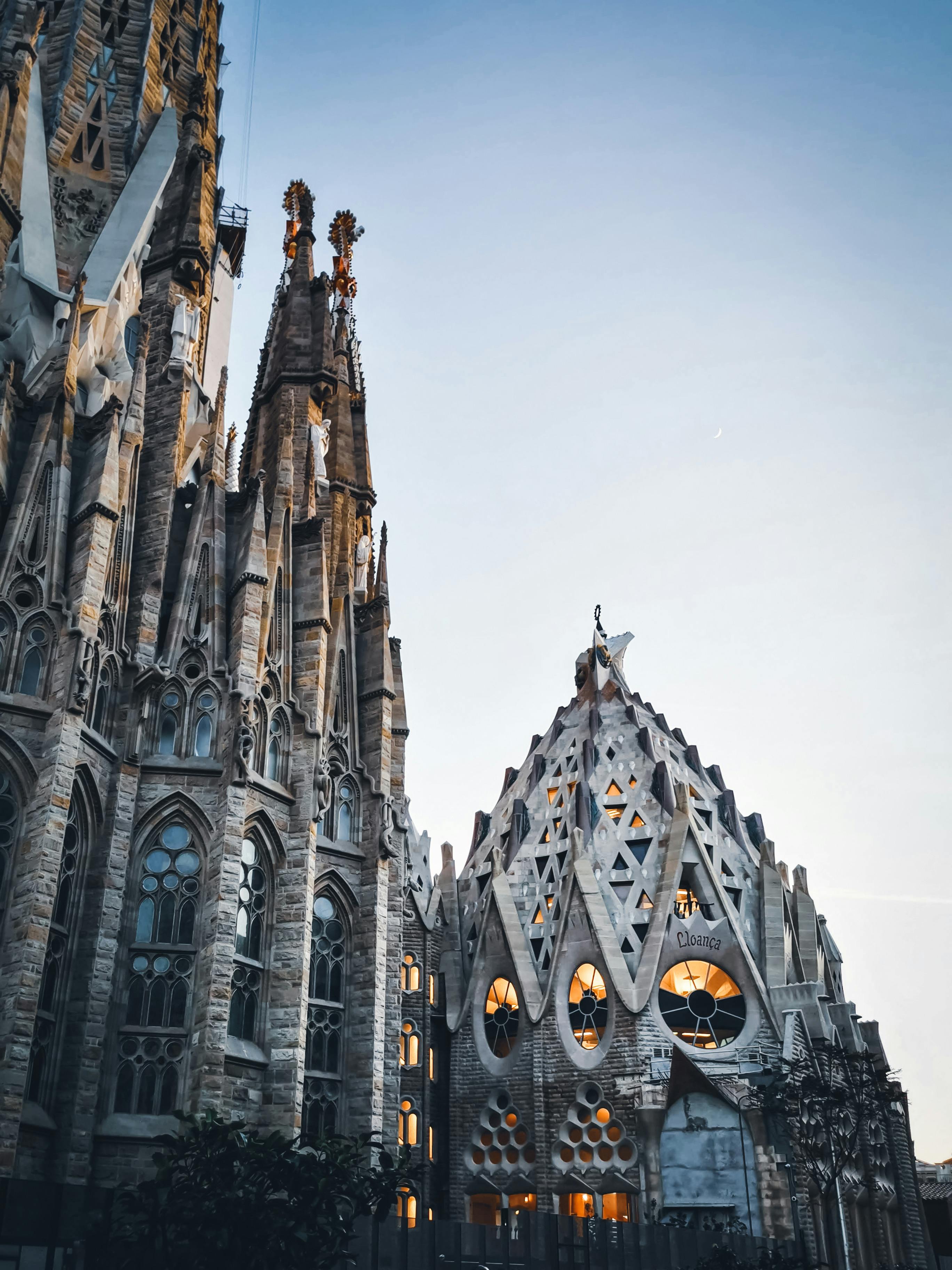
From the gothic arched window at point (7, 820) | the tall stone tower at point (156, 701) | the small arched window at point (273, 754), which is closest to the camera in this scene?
the gothic arched window at point (7, 820)

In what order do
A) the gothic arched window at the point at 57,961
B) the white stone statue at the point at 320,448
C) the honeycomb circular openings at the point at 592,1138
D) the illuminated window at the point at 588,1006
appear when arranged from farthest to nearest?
the illuminated window at the point at 588,1006
the white stone statue at the point at 320,448
the honeycomb circular openings at the point at 592,1138
the gothic arched window at the point at 57,961

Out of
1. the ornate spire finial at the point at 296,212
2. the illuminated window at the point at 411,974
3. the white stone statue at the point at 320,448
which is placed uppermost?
the ornate spire finial at the point at 296,212

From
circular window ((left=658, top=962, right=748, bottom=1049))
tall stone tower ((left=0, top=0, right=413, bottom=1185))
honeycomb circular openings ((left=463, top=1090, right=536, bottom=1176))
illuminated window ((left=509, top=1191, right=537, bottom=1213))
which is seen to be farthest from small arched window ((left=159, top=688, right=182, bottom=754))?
illuminated window ((left=509, top=1191, right=537, bottom=1213))

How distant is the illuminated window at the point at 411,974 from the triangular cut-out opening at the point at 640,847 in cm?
742

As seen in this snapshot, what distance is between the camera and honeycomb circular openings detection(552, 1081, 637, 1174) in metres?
31.0

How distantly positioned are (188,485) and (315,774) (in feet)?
25.6

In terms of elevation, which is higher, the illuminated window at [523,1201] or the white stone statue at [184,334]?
the white stone statue at [184,334]

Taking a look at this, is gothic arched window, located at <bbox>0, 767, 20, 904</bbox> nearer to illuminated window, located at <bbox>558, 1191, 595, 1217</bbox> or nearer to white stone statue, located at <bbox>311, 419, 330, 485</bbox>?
white stone statue, located at <bbox>311, 419, 330, 485</bbox>

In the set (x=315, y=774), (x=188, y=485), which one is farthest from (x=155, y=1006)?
(x=188, y=485)

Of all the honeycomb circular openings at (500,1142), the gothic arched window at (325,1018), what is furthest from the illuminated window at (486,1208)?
the gothic arched window at (325,1018)

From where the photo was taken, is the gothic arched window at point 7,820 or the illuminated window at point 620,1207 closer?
the gothic arched window at point 7,820

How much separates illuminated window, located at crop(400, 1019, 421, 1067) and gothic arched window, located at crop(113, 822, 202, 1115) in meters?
13.0

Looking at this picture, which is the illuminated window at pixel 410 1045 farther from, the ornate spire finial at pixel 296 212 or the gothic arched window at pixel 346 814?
the ornate spire finial at pixel 296 212

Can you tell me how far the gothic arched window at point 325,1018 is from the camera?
76.0ft
